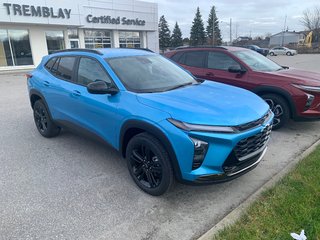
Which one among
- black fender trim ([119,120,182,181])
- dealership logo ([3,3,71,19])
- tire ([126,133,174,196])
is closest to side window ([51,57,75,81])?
black fender trim ([119,120,182,181])

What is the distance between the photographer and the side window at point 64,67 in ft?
14.6

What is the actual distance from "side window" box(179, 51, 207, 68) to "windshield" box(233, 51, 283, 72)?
33.1 inches

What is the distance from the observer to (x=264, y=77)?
5543 mm

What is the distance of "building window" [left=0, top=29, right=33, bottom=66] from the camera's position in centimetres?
2080

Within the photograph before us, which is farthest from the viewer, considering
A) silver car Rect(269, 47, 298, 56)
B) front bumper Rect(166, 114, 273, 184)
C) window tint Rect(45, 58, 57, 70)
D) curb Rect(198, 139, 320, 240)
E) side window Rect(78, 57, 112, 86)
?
silver car Rect(269, 47, 298, 56)

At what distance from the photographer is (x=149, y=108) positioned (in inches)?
120

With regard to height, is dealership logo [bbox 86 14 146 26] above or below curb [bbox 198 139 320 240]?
above

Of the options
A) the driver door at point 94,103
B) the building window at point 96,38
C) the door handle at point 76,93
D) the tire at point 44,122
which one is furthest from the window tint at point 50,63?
the building window at point 96,38

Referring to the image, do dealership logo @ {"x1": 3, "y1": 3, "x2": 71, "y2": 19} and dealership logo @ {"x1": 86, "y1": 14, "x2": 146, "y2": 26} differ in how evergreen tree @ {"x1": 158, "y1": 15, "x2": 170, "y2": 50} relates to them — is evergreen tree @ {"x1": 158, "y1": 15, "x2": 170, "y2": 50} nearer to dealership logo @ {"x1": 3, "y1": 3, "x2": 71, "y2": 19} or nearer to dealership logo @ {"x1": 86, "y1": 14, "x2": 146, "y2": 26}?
Answer: dealership logo @ {"x1": 86, "y1": 14, "x2": 146, "y2": 26}

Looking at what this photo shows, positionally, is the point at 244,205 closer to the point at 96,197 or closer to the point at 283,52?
the point at 96,197

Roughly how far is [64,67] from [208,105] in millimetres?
2776

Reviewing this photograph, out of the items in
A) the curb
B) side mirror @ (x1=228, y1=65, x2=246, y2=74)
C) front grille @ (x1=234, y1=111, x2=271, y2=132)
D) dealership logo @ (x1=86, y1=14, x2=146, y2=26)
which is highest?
dealership logo @ (x1=86, y1=14, x2=146, y2=26)

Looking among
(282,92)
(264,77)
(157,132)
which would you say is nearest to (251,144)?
(157,132)

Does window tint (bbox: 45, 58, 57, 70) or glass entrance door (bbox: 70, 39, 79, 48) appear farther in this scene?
glass entrance door (bbox: 70, 39, 79, 48)
